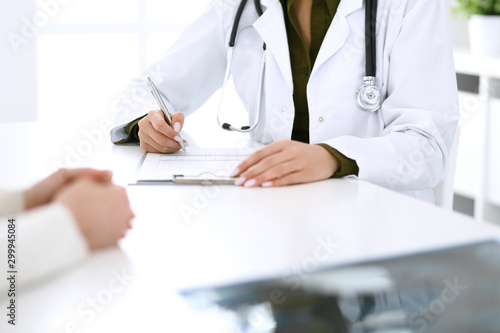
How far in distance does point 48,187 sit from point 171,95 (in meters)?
0.98

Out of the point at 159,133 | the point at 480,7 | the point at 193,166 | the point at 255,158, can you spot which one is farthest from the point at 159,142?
the point at 480,7

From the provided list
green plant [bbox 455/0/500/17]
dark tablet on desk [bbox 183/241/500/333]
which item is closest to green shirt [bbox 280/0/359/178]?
dark tablet on desk [bbox 183/241/500/333]

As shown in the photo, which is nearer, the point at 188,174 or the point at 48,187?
the point at 48,187

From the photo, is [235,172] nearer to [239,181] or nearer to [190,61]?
[239,181]

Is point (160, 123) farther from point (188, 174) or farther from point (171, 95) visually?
point (171, 95)

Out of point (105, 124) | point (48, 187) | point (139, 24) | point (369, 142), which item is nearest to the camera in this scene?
point (48, 187)

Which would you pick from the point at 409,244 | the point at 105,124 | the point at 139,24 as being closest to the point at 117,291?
the point at 409,244

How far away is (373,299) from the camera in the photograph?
52 cm

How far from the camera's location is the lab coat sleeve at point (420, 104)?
3.40 ft

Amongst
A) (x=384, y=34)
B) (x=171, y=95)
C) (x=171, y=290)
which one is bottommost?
(x=171, y=290)

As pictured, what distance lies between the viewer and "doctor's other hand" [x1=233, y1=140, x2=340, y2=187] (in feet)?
2.87

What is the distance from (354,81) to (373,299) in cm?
75

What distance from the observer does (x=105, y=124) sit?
1266mm

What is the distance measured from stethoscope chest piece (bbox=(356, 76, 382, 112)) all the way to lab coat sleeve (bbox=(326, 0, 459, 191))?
19 millimetres
